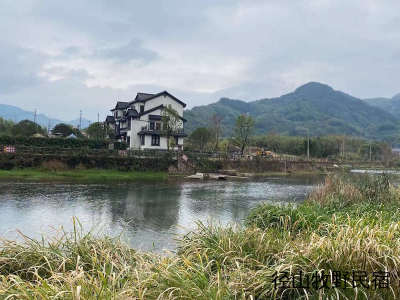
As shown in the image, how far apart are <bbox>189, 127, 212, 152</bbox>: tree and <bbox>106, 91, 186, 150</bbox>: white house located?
23.9ft

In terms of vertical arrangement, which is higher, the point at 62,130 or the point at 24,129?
the point at 62,130

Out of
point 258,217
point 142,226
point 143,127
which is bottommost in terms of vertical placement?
point 142,226

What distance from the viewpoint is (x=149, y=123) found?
46469mm

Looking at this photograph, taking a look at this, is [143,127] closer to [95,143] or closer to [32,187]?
[95,143]

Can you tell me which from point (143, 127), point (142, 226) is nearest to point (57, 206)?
point (142, 226)

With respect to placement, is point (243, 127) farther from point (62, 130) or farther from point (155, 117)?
point (62, 130)

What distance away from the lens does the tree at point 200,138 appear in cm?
5628

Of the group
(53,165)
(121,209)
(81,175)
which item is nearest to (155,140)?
(81,175)

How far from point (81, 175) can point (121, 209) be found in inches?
640

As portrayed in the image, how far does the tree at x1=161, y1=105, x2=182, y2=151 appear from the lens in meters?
43.8

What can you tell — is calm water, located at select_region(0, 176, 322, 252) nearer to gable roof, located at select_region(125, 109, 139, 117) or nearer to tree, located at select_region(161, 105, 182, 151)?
tree, located at select_region(161, 105, 182, 151)

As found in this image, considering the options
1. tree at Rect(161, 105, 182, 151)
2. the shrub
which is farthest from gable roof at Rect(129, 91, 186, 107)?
the shrub

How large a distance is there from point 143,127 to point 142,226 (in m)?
33.1

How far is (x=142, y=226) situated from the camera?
14.2 m
